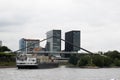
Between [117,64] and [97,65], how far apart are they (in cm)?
938

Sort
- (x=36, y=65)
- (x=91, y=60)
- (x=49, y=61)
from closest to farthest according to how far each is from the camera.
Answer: (x=36, y=65), (x=49, y=61), (x=91, y=60)

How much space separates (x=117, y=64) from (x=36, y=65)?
55.5m

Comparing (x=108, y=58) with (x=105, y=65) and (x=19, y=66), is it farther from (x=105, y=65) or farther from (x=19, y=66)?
(x=19, y=66)

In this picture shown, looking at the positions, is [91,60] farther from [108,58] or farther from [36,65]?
[36,65]

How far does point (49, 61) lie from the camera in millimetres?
179125

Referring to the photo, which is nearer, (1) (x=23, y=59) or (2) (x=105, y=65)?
(1) (x=23, y=59)
